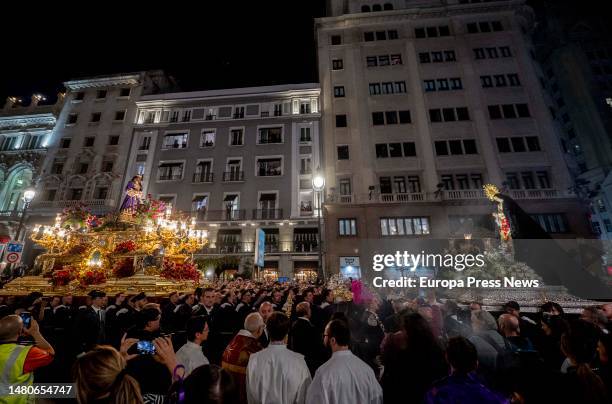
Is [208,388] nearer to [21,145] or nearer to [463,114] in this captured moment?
[463,114]

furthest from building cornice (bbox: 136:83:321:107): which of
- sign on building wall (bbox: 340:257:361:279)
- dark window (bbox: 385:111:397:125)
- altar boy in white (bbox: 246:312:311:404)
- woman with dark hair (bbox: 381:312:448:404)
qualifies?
altar boy in white (bbox: 246:312:311:404)

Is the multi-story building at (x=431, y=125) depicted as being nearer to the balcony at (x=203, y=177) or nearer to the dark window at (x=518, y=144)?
the dark window at (x=518, y=144)

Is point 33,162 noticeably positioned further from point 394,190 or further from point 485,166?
point 485,166

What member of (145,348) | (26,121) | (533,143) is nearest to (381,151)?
(533,143)

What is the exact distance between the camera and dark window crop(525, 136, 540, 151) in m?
25.5

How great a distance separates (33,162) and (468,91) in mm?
49717

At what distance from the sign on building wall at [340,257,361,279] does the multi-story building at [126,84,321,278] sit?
3.65 m

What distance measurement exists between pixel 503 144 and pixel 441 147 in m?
→ 5.83

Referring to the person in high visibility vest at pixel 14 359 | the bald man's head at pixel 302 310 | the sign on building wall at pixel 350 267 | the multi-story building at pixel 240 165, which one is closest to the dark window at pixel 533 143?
the sign on building wall at pixel 350 267

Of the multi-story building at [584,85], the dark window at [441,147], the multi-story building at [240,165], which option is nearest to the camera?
the dark window at [441,147]

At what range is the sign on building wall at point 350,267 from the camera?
2306cm

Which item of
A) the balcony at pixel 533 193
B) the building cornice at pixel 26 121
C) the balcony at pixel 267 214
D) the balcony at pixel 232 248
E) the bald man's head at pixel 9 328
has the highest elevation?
the building cornice at pixel 26 121

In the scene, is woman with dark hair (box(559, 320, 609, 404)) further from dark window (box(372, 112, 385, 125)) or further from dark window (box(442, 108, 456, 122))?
dark window (box(442, 108, 456, 122))

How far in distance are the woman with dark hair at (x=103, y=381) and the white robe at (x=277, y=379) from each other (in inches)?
61.4
